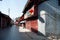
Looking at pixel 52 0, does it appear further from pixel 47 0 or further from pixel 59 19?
pixel 59 19

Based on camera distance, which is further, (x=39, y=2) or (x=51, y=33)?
(x=39, y=2)

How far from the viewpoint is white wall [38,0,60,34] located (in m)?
21.4

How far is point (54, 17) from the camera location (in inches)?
860

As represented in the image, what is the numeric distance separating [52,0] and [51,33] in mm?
4489

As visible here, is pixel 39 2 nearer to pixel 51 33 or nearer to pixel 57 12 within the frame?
pixel 57 12

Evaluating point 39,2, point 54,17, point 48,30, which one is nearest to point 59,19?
point 54,17

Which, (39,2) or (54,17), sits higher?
(39,2)

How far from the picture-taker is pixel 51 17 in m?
21.6

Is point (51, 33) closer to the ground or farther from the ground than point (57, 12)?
closer to the ground

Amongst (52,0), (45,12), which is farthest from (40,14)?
(52,0)

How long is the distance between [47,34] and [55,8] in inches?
148

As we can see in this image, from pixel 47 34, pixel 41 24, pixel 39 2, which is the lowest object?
pixel 47 34

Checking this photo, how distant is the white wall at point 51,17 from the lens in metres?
21.4

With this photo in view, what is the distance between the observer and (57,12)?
21.7 metres
